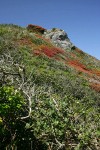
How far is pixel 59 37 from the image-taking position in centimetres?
7488

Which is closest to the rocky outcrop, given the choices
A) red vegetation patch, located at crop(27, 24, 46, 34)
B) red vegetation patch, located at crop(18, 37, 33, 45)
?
red vegetation patch, located at crop(27, 24, 46, 34)

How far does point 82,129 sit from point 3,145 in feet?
9.66

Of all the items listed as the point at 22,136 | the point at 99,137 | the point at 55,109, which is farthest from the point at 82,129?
the point at 22,136

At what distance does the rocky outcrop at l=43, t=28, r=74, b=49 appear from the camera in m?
73.9

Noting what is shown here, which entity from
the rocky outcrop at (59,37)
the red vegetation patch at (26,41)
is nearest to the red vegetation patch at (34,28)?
the rocky outcrop at (59,37)

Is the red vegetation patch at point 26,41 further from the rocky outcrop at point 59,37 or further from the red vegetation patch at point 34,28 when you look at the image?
the rocky outcrop at point 59,37

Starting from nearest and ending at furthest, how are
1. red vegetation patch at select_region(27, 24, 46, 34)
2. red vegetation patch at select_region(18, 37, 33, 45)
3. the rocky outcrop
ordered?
red vegetation patch at select_region(18, 37, 33, 45) < the rocky outcrop < red vegetation patch at select_region(27, 24, 46, 34)

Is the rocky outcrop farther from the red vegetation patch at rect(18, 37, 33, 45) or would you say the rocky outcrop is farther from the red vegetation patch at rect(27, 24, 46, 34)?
the red vegetation patch at rect(18, 37, 33, 45)

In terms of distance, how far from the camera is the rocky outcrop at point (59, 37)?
73.9 meters

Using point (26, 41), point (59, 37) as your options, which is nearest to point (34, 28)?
point (59, 37)

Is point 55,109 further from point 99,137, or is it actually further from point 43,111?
point 99,137

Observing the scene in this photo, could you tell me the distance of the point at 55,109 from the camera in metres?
12.0

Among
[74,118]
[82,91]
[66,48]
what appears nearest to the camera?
[74,118]

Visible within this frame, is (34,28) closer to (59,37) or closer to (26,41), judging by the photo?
(59,37)
